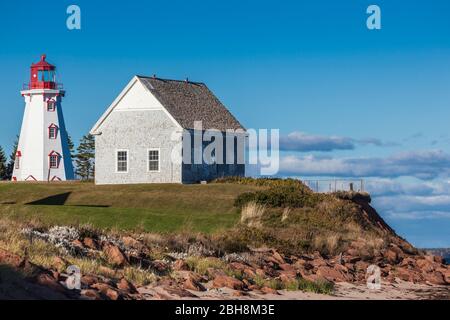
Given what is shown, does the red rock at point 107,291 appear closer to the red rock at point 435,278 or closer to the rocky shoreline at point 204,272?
the rocky shoreline at point 204,272

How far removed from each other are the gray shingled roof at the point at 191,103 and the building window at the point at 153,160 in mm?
2402

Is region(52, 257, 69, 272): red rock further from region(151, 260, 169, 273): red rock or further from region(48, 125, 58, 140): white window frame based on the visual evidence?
region(48, 125, 58, 140): white window frame

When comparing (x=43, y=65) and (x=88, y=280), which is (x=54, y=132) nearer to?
(x=43, y=65)

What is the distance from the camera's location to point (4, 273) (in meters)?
14.2

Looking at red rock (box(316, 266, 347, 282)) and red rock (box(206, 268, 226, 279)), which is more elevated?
red rock (box(206, 268, 226, 279))

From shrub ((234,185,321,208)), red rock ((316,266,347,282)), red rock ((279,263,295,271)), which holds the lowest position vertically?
red rock ((316,266,347,282))

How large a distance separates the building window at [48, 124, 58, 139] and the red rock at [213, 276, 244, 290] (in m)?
50.3

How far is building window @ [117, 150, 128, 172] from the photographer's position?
49.9 metres

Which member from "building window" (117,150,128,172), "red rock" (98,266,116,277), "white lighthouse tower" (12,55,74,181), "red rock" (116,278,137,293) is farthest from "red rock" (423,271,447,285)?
"white lighthouse tower" (12,55,74,181)

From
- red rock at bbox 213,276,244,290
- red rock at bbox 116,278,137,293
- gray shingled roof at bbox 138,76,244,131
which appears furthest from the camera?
gray shingled roof at bbox 138,76,244,131

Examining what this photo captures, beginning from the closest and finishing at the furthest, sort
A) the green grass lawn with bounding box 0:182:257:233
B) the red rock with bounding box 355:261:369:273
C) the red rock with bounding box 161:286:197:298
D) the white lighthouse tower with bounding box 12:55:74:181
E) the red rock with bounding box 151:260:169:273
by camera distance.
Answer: the red rock with bounding box 161:286:197:298, the red rock with bounding box 151:260:169:273, the red rock with bounding box 355:261:369:273, the green grass lawn with bounding box 0:182:257:233, the white lighthouse tower with bounding box 12:55:74:181

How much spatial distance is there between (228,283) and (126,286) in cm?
274

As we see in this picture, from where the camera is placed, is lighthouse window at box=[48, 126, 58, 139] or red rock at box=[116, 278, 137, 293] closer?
red rock at box=[116, 278, 137, 293]

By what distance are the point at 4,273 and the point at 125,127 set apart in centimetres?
3581
